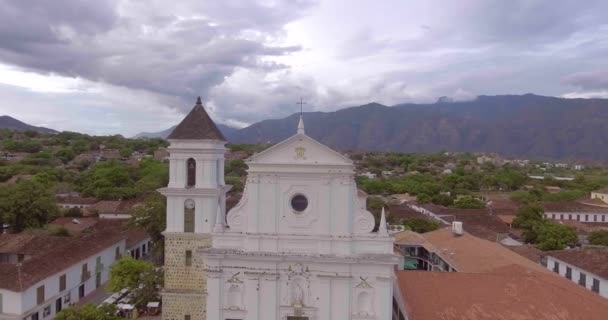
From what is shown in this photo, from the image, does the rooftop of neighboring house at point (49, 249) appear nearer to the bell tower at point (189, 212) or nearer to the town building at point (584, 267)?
the bell tower at point (189, 212)

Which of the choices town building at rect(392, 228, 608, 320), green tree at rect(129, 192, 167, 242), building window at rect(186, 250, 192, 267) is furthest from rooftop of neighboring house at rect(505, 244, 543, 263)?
green tree at rect(129, 192, 167, 242)

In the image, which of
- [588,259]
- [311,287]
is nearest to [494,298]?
[311,287]

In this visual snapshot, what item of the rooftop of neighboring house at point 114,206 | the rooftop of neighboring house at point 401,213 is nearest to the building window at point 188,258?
the rooftop of neighboring house at point 401,213

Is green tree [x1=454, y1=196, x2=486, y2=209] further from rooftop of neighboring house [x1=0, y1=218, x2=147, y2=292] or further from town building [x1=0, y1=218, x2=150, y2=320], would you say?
town building [x1=0, y1=218, x2=150, y2=320]

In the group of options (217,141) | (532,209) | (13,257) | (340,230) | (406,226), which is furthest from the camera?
(532,209)

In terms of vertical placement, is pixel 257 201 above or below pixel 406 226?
above

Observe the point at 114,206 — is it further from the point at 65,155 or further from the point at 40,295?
the point at 65,155

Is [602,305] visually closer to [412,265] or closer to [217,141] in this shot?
[412,265]

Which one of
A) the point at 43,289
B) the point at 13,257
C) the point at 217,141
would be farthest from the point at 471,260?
the point at 13,257
